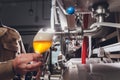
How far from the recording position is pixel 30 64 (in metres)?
0.62

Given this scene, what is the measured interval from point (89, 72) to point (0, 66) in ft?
1.08

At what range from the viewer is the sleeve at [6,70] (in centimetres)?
70

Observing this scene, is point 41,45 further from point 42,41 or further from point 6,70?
point 6,70

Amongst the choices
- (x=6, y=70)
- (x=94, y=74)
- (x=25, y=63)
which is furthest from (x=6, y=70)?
(x=94, y=74)

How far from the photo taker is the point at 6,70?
0.72 meters

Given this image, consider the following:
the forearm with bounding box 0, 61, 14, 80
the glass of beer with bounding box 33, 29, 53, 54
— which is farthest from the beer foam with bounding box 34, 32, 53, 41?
the forearm with bounding box 0, 61, 14, 80

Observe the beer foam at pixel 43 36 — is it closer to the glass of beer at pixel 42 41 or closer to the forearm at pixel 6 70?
the glass of beer at pixel 42 41

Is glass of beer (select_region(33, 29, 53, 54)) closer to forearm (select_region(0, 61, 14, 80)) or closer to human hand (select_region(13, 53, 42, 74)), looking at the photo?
human hand (select_region(13, 53, 42, 74))

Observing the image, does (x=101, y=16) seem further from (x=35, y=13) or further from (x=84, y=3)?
(x=35, y=13)

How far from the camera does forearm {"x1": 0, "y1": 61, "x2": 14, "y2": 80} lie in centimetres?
70

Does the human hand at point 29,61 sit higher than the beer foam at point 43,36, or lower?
lower

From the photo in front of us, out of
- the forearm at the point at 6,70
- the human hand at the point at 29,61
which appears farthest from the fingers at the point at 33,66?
the forearm at the point at 6,70

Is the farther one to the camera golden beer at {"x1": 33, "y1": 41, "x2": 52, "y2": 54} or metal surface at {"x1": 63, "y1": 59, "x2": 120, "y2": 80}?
metal surface at {"x1": 63, "y1": 59, "x2": 120, "y2": 80}

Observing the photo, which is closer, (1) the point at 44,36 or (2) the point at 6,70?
(1) the point at 44,36
